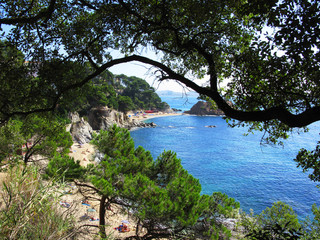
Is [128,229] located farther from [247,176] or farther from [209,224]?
[247,176]

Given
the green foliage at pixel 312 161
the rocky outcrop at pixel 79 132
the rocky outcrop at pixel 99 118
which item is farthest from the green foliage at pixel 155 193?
the rocky outcrop at pixel 99 118

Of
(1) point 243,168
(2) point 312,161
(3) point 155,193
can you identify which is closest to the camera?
(2) point 312,161

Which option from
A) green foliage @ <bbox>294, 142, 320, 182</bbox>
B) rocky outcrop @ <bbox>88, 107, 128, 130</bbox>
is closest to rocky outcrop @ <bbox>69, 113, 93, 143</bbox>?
rocky outcrop @ <bbox>88, 107, 128, 130</bbox>

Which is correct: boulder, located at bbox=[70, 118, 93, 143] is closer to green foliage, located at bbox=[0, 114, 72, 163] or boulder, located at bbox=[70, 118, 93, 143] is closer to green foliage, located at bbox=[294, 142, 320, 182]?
green foliage, located at bbox=[0, 114, 72, 163]

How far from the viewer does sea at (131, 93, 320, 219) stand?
71.2 feet

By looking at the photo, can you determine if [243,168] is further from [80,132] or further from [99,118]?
[99,118]

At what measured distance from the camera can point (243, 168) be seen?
30.6m

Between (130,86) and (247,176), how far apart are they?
55426 millimetres

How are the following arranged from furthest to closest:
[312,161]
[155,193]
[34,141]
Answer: [34,141]
[155,193]
[312,161]

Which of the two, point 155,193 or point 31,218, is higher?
point 31,218

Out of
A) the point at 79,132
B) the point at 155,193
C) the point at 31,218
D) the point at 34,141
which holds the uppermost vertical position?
the point at 31,218

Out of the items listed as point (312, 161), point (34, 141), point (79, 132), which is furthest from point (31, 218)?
point (79, 132)

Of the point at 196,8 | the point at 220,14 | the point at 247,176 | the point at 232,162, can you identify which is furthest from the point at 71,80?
the point at 232,162

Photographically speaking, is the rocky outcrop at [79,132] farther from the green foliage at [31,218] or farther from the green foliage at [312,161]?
the green foliage at [312,161]
